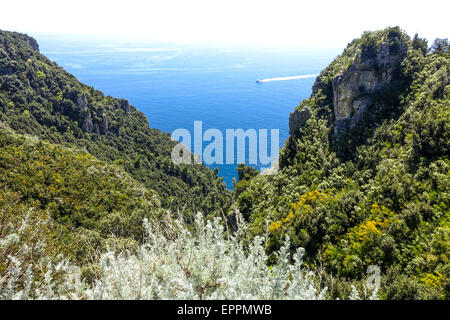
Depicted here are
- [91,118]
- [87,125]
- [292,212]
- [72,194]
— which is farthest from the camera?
[91,118]

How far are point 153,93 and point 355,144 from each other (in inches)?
4492

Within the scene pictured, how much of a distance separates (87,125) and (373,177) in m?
46.8

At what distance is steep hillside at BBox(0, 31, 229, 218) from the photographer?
40.7 m

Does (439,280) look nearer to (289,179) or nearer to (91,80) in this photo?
(289,179)

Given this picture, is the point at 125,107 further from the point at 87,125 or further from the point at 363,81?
the point at 363,81

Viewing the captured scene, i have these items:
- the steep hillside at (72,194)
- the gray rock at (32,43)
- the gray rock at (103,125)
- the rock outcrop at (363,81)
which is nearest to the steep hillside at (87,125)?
the gray rock at (32,43)

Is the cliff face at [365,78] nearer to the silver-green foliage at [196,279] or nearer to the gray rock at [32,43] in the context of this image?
Answer: the silver-green foliage at [196,279]

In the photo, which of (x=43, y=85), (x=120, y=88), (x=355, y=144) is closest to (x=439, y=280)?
(x=355, y=144)

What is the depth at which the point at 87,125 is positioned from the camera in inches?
1909

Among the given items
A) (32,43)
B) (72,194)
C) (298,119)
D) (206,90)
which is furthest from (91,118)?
(206,90)

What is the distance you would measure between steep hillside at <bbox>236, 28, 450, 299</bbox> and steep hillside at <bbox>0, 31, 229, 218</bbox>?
55.3 ft

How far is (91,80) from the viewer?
136250 millimetres

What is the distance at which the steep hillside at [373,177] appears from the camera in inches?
446

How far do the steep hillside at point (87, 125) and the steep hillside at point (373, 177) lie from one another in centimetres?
1684
